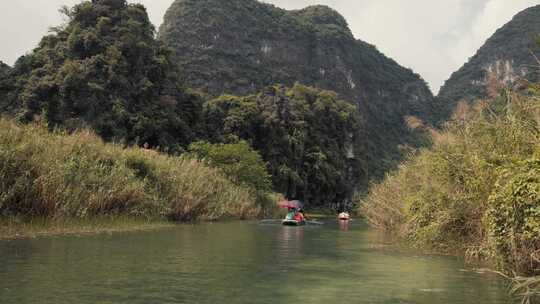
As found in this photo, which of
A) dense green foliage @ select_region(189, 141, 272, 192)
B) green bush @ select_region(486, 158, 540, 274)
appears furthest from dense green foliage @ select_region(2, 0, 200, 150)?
green bush @ select_region(486, 158, 540, 274)

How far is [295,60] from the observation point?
146m

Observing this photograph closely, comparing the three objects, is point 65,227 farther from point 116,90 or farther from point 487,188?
point 116,90

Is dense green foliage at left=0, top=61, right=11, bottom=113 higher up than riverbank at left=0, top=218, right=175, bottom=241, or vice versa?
dense green foliage at left=0, top=61, right=11, bottom=113

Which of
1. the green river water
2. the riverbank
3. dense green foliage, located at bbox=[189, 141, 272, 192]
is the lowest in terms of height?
the green river water

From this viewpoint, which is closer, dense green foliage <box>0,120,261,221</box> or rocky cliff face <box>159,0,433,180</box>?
dense green foliage <box>0,120,261,221</box>

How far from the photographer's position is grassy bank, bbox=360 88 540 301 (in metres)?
9.58

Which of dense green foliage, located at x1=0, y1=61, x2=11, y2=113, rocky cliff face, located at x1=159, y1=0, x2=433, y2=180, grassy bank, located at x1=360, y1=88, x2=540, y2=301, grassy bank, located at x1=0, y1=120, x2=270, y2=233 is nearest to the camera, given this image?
grassy bank, located at x1=360, y1=88, x2=540, y2=301

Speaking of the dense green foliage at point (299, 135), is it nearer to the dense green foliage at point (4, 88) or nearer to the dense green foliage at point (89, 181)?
the dense green foliage at point (4, 88)

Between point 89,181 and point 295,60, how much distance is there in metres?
129

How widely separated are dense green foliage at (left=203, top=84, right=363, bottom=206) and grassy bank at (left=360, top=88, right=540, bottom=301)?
46.4 meters

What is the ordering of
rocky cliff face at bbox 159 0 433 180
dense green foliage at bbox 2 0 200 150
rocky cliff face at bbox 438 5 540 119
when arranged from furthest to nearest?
rocky cliff face at bbox 438 5 540 119, rocky cliff face at bbox 159 0 433 180, dense green foliage at bbox 2 0 200 150

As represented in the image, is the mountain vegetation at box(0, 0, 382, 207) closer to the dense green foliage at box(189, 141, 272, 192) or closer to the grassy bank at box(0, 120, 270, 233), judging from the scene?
the dense green foliage at box(189, 141, 272, 192)

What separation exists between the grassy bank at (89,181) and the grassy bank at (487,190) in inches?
416

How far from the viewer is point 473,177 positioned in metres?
13.5
